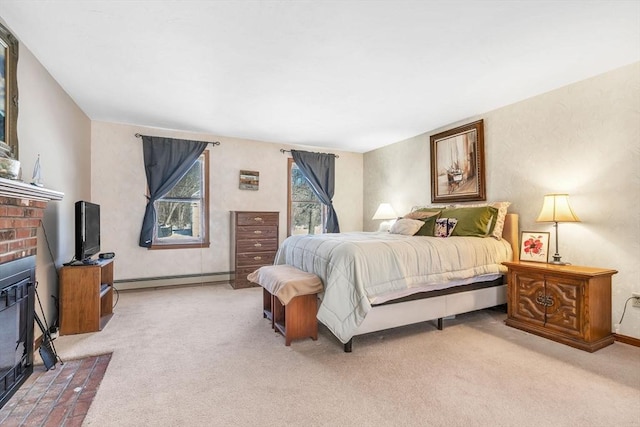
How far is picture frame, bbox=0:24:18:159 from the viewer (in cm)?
203

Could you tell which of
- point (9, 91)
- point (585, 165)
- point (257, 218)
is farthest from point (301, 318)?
point (585, 165)

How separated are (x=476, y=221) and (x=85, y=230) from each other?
159 inches

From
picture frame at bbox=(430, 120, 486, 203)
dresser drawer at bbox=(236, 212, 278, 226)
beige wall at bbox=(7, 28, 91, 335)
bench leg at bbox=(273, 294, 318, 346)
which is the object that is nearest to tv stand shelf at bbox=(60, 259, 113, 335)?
beige wall at bbox=(7, 28, 91, 335)

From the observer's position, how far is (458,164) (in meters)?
4.14

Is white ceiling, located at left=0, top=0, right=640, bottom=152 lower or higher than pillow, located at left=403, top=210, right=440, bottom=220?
higher

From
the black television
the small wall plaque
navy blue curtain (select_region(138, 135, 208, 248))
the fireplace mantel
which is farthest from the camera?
the small wall plaque

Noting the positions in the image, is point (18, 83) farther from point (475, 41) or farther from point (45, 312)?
point (475, 41)

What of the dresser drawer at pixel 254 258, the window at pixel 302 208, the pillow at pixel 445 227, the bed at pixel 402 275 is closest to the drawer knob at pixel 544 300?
the bed at pixel 402 275

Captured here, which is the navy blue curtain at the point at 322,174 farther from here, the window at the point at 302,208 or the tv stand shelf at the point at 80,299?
the tv stand shelf at the point at 80,299

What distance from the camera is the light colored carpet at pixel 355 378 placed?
64.9 inches

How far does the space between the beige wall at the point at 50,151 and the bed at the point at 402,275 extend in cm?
220

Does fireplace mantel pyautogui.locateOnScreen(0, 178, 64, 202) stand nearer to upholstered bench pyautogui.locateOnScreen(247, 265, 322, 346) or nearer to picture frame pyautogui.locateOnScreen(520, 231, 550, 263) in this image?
upholstered bench pyautogui.locateOnScreen(247, 265, 322, 346)

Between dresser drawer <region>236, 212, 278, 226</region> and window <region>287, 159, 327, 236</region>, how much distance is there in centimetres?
64

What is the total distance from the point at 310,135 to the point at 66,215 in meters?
3.26
